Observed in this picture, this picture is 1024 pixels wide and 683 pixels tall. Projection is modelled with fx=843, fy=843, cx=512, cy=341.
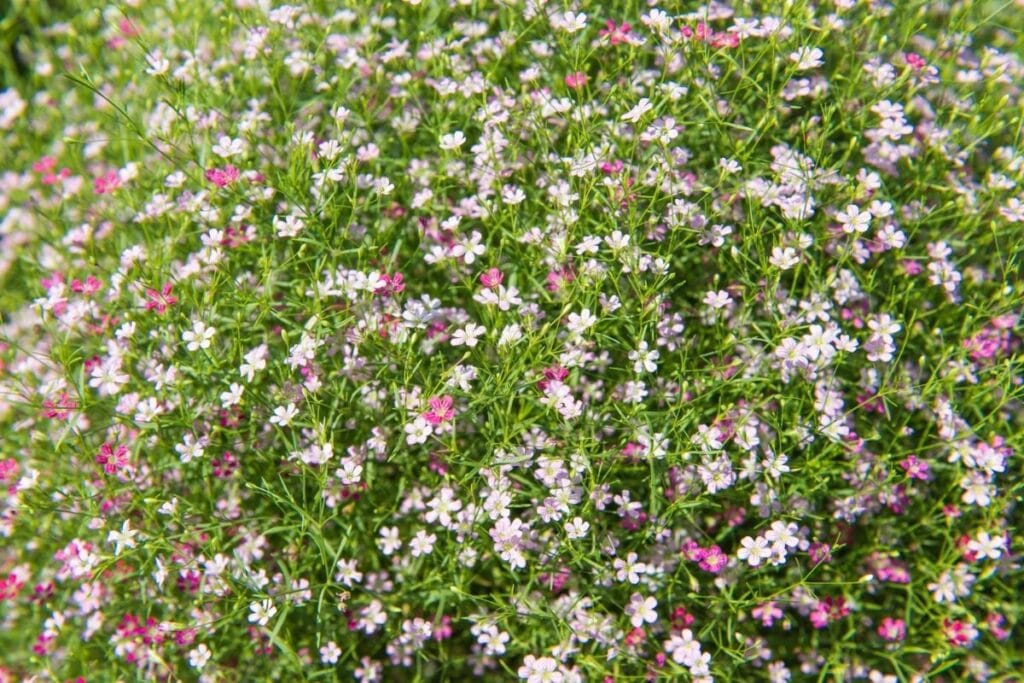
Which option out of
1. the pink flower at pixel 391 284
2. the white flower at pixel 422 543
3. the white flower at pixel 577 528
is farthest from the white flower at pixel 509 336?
the white flower at pixel 422 543

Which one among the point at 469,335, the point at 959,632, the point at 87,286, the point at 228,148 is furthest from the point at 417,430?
the point at 959,632

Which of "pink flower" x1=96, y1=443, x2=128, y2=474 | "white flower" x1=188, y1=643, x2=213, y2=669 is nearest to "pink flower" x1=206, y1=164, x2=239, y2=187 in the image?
"pink flower" x1=96, y1=443, x2=128, y2=474

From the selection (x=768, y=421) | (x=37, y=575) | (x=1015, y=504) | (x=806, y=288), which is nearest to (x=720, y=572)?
(x=768, y=421)

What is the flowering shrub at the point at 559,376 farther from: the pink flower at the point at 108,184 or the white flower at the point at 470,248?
the pink flower at the point at 108,184

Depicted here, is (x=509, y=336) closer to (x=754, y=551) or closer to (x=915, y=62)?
(x=754, y=551)

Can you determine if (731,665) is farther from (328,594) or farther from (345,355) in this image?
(345,355)

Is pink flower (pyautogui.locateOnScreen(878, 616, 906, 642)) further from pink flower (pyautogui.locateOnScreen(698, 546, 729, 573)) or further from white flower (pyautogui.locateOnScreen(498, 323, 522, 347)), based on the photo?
white flower (pyautogui.locateOnScreen(498, 323, 522, 347))
